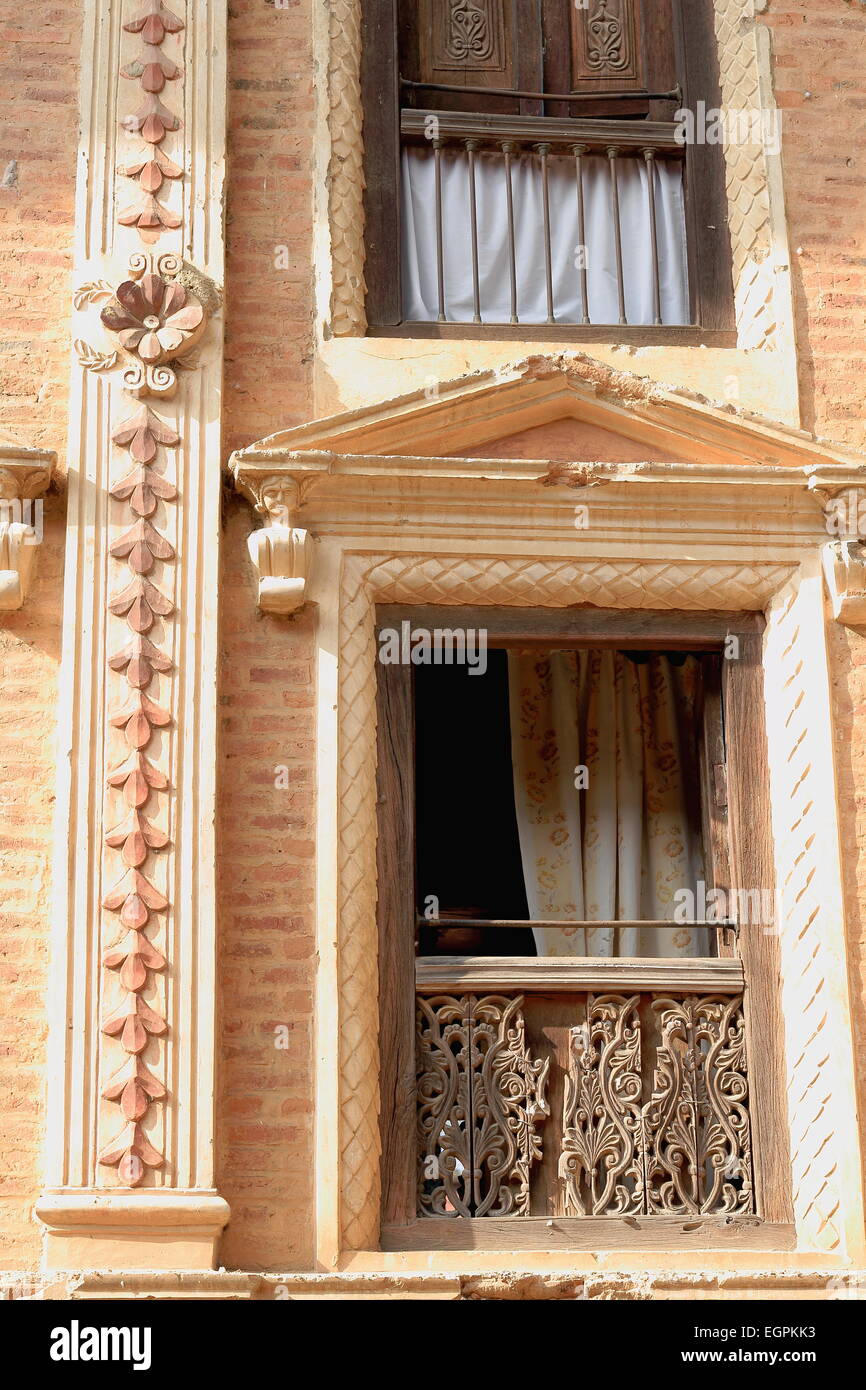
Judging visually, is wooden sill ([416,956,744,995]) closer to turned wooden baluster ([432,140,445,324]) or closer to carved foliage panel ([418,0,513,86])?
turned wooden baluster ([432,140,445,324])

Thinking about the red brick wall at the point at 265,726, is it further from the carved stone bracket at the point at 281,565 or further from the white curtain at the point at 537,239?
the white curtain at the point at 537,239

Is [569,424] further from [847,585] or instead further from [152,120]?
[152,120]

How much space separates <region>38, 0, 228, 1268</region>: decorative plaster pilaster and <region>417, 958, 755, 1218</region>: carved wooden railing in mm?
880

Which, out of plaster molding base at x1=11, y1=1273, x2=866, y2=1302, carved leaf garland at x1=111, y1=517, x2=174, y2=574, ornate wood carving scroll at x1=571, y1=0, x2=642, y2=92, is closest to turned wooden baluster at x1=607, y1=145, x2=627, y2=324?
ornate wood carving scroll at x1=571, y1=0, x2=642, y2=92

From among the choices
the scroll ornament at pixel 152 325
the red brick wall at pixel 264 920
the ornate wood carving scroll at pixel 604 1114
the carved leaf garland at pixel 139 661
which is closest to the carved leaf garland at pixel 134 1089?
the red brick wall at pixel 264 920

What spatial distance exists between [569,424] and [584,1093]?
2.61 m

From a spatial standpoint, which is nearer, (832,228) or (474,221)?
(832,228)

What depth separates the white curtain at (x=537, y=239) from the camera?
28.9ft

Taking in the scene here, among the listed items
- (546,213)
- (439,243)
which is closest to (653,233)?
(546,213)

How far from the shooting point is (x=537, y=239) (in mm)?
8938

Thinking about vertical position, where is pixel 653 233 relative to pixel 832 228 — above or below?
above

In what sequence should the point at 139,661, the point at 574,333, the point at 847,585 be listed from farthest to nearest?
the point at 574,333 < the point at 847,585 < the point at 139,661

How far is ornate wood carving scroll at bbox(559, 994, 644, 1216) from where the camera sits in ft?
24.4
